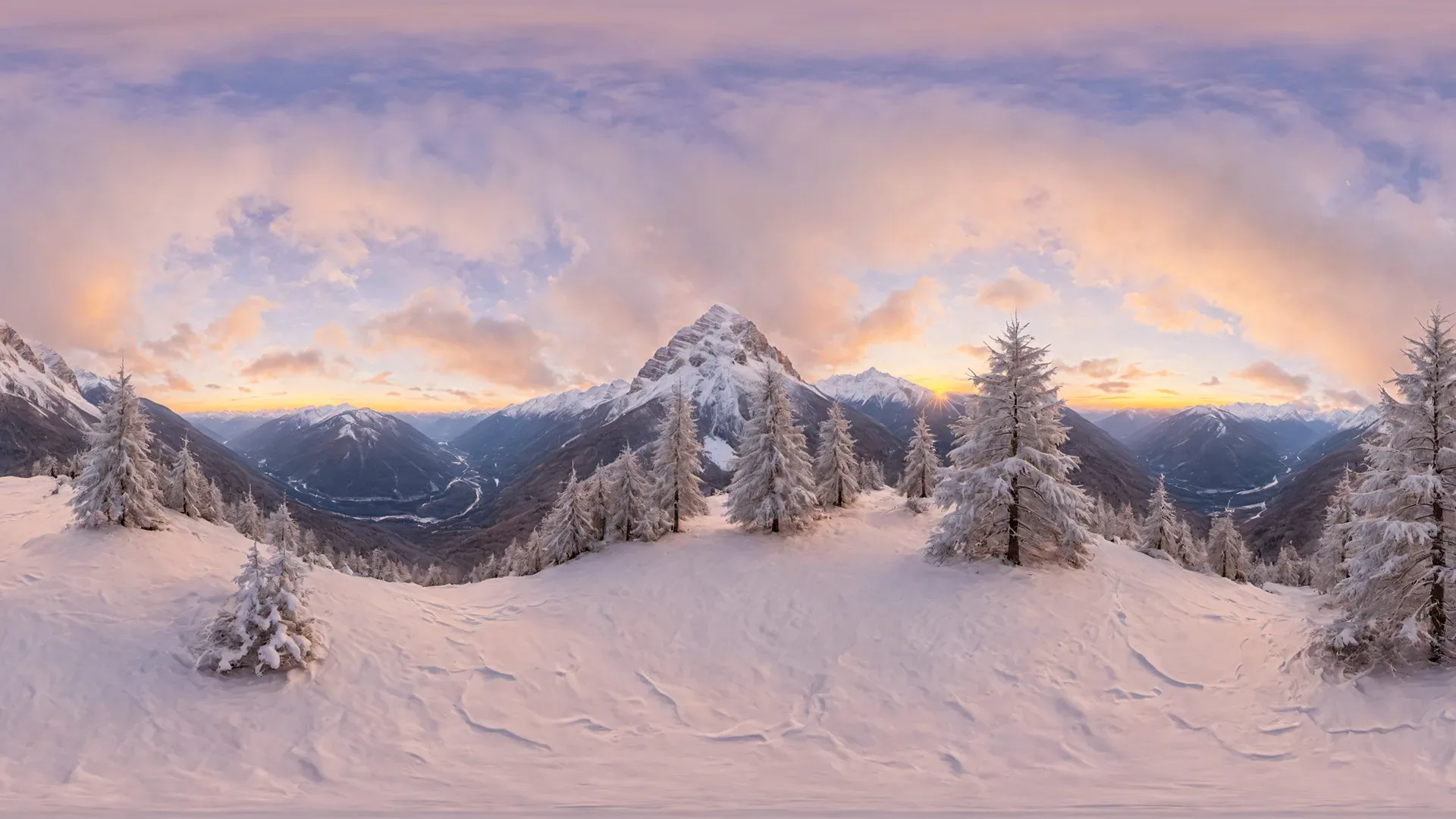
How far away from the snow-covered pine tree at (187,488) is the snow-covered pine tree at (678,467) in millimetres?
21226

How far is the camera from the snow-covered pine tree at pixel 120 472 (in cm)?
2288

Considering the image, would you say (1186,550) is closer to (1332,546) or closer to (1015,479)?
(1332,546)

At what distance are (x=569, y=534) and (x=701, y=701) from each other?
1739 cm

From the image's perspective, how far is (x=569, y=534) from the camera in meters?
33.0

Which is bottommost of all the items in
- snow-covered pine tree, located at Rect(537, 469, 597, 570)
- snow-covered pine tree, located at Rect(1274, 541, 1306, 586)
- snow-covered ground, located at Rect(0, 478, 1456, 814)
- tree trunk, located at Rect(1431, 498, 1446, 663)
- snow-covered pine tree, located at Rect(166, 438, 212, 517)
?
snow-covered pine tree, located at Rect(1274, 541, 1306, 586)

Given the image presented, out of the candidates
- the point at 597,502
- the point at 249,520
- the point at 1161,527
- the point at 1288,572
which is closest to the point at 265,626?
the point at 597,502

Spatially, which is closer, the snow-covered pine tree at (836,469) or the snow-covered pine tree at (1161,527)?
the snow-covered pine tree at (836,469)

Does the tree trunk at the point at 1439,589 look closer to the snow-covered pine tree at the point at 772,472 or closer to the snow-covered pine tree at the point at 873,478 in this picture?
the snow-covered pine tree at the point at 772,472

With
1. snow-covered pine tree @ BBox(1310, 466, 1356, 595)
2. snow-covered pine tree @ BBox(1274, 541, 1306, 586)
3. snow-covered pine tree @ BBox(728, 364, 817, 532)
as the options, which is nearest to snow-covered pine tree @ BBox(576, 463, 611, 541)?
snow-covered pine tree @ BBox(728, 364, 817, 532)

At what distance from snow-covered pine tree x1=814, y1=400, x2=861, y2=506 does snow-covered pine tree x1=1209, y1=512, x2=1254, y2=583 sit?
4125 centimetres

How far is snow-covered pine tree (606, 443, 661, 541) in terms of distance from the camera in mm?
33125

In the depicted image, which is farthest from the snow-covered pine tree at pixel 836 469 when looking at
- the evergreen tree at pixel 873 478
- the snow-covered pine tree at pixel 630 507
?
the evergreen tree at pixel 873 478

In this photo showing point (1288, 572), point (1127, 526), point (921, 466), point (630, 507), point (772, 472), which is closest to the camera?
point (772, 472)

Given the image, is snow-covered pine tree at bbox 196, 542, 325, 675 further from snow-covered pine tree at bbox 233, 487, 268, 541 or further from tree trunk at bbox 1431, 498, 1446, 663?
snow-covered pine tree at bbox 233, 487, 268, 541
